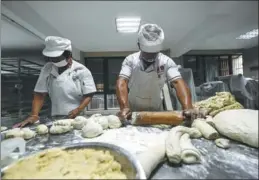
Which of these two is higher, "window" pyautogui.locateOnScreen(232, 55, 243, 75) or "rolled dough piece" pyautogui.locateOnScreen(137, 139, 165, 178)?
"window" pyautogui.locateOnScreen(232, 55, 243, 75)

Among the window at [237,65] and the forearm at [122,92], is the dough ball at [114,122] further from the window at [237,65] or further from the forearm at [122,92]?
the window at [237,65]

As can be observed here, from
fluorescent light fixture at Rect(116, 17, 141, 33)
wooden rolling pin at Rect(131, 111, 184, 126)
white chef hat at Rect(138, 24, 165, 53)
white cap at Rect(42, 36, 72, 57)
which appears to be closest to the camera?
wooden rolling pin at Rect(131, 111, 184, 126)

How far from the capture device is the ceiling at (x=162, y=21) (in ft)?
3.08

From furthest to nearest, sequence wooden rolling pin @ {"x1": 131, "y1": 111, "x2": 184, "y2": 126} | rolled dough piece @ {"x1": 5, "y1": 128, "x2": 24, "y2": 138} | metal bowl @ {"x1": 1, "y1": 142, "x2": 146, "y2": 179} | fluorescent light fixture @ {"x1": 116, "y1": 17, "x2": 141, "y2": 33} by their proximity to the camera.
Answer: fluorescent light fixture @ {"x1": 116, "y1": 17, "x2": 141, "y2": 33} → wooden rolling pin @ {"x1": 131, "y1": 111, "x2": 184, "y2": 126} → rolled dough piece @ {"x1": 5, "y1": 128, "x2": 24, "y2": 138} → metal bowl @ {"x1": 1, "y1": 142, "x2": 146, "y2": 179}

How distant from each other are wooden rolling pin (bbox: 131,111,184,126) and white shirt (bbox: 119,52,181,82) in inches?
12.0

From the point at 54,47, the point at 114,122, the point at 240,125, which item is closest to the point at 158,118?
the point at 114,122

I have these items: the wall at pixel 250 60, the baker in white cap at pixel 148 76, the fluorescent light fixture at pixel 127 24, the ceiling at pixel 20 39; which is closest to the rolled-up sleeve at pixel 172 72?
the baker in white cap at pixel 148 76

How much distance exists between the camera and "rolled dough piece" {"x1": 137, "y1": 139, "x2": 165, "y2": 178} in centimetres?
33

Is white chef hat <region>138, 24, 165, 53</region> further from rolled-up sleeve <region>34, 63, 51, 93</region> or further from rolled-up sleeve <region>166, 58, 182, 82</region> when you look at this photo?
rolled-up sleeve <region>34, 63, 51, 93</region>

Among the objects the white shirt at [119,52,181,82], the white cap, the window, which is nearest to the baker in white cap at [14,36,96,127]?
the white cap

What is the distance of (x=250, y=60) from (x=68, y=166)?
0.71 metres

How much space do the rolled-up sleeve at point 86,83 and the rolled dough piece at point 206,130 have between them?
0.63 metres

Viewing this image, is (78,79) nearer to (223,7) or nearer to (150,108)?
(150,108)

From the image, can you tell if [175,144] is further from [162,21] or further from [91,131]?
[162,21]
